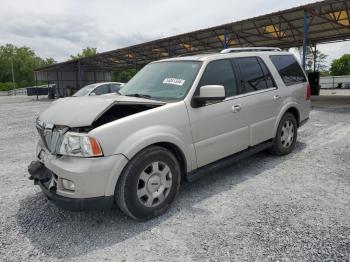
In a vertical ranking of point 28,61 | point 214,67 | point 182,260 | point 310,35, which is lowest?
point 182,260

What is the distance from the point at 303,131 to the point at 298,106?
2223 mm

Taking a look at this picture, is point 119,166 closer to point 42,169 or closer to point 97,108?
point 97,108

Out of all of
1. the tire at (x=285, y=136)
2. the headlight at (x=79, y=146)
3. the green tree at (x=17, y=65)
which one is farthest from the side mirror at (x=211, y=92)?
the green tree at (x=17, y=65)

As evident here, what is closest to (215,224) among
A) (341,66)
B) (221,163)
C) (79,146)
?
(221,163)

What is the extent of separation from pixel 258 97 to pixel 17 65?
349 ft

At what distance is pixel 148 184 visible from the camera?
3.04m

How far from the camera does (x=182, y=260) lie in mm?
2422

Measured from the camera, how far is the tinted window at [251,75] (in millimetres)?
4192

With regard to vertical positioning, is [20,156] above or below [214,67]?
below

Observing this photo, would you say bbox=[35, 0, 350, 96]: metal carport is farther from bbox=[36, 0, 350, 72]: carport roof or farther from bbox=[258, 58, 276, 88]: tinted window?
bbox=[258, 58, 276, 88]: tinted window

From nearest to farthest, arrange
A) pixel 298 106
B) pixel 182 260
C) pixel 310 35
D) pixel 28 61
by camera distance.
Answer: pixel 182 260 → pixel 298 106 → pixel 310 35 → pixel 28 61

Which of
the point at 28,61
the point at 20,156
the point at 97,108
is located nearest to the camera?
the point at 97,108

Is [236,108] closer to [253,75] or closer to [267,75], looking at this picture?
[253,75]

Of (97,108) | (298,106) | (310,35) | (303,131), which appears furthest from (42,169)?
(310,35)
